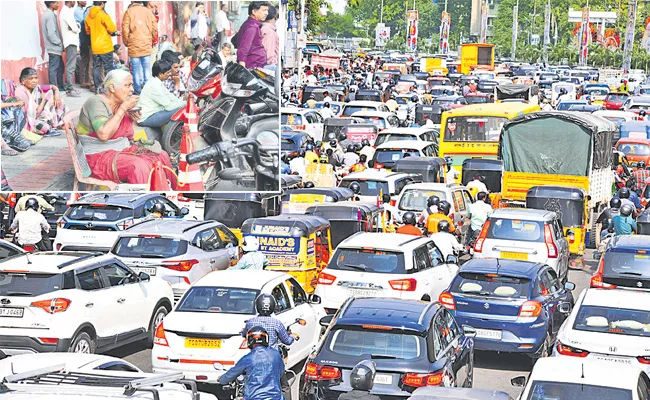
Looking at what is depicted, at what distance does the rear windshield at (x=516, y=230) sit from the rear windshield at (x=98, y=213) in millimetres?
6233

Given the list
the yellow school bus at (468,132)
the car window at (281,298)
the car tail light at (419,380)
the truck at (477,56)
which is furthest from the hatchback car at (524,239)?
the truck at (477,56)

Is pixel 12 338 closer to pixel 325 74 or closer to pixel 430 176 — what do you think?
pixel 430 176

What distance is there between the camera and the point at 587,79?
86.2 m

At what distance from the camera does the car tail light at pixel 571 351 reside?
41.3 ft

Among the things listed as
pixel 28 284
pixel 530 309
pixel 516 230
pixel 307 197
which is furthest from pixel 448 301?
pixel 307 197

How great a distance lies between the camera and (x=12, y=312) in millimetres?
13359

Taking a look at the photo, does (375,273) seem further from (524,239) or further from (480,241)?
(524,239)

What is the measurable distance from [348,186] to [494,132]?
979 cm

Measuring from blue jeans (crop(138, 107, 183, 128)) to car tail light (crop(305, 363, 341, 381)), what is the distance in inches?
260

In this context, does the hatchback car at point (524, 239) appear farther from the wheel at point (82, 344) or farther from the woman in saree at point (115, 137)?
the wheel at point (82, 344)

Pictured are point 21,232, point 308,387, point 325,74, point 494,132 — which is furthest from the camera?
point 325,74

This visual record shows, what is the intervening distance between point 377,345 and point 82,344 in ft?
13.5

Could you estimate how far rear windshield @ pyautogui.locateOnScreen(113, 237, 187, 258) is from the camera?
17422 millimetres

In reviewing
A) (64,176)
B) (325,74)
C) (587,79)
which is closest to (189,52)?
(64,176)
